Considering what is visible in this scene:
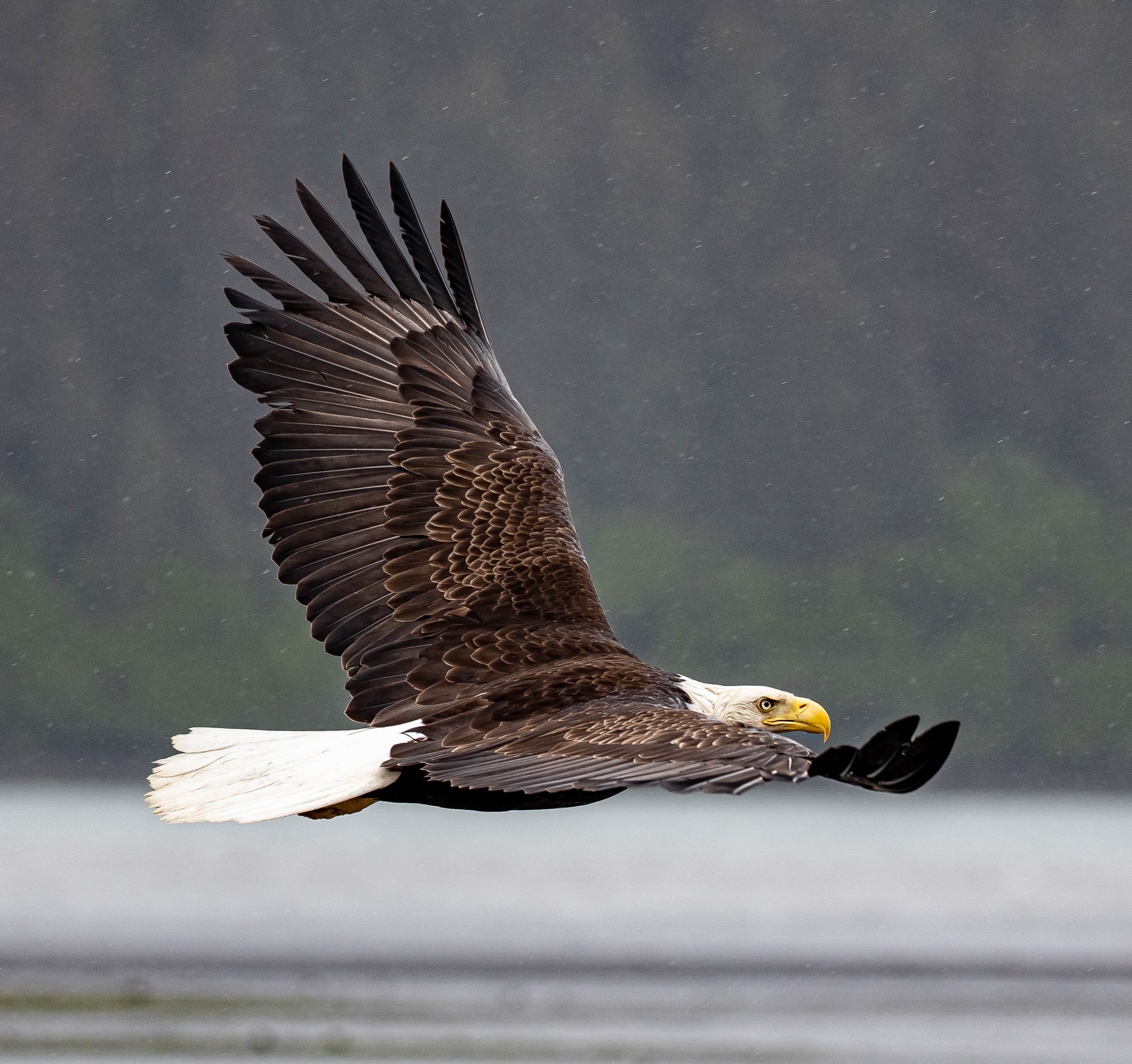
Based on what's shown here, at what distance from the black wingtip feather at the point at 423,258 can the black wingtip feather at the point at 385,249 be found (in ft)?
0.09

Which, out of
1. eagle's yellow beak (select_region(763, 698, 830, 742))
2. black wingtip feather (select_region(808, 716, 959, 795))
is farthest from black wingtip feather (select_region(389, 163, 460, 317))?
black wingtip feather (select_region(808, 716, 959, 795))

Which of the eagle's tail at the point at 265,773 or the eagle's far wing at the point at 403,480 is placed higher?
the eagle's far wing at the point at 403,480

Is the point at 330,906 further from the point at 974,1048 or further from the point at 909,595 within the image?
the point at 909,595

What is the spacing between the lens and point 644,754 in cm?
462

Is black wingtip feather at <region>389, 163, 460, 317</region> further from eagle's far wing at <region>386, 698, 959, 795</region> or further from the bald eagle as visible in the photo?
eagle's far wing at <region>386, 698, 959, 795</region>

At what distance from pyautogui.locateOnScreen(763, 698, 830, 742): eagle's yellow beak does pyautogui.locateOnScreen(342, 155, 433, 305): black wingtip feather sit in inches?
83.0

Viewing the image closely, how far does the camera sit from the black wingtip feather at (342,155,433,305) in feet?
22.9

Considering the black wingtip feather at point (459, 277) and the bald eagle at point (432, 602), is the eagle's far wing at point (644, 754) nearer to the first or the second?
the bald eagle at point (432, 602)

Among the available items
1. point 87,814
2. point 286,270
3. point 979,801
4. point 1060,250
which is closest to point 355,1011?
point 87,814

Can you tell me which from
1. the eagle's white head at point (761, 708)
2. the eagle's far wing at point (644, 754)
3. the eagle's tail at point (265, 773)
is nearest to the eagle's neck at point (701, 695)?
the eagle's white head at point (761, 708)

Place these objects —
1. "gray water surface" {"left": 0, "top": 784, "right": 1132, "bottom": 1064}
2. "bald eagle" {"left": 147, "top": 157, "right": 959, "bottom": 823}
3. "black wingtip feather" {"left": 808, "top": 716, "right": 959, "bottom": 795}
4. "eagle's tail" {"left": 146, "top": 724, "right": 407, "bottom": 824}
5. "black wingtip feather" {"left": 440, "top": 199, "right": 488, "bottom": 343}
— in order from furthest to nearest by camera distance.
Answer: "gray water surface" {"left": 0, "top": 784, "right": 1132, "bottom": 1064} < "black wingtip feather" {"left": 440, "top": 199, "right": 488, "bottom": 343} < "eagle's tail" {"left": 146, "top": 724, "right": 407, "bottom": 824} < "bald eagle" {"left": 147, "top": 157, "right": 959, "bottom": 823} < "black wingtip feather" {"left": 808, "top": 716, "right": 959, "bottom": 795}

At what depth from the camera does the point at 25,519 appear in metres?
39.2

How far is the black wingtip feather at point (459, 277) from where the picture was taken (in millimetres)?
6863

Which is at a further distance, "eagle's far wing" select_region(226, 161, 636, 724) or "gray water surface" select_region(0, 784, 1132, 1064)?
"gray water surface" select_region(0, 784, 1132, 1064)
